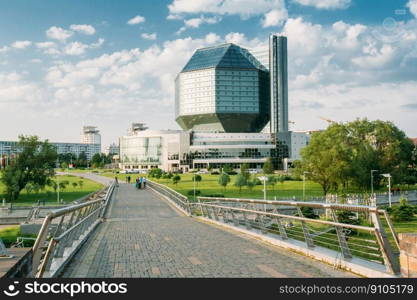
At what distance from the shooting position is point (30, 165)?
63.8 metres

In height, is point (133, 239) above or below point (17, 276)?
below

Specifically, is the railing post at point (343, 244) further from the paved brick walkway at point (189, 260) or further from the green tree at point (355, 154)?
the green tree at point (355, 154)

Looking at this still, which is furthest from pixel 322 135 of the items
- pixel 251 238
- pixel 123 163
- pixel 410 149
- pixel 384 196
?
pixel 123 163

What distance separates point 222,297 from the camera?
5.88 meters

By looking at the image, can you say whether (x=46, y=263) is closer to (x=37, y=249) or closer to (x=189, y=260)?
(x=37, y=249)

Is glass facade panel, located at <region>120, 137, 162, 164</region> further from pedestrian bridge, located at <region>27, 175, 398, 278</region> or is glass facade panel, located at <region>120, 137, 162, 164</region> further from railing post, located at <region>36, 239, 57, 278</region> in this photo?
railing post, located at <region>36, 239, 57, 278</region>

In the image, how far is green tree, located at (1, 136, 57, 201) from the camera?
60.2 meters

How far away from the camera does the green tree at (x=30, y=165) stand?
197ft

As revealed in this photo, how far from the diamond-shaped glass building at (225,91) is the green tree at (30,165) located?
12050 centimetres

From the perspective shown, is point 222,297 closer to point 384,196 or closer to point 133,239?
point 133,239

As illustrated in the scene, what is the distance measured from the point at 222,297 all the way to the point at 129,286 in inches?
46.5

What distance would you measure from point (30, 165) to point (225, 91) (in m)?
127

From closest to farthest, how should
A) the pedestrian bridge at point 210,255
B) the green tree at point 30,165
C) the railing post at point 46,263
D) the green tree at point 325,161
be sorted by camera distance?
the railing post at point 46,263 < the pedestrian bridge at point 210,255 < the green tree at point 30,165 < the green tree at point 325,161

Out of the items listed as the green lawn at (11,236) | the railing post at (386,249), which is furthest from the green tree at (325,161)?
the railing post at (386,249)
